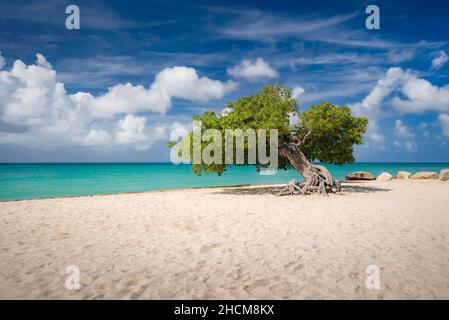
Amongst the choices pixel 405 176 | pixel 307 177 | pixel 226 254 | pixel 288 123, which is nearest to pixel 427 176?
pixel 405 176

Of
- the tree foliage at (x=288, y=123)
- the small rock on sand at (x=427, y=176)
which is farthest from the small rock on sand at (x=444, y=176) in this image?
the tree foliage at (x=288, y=123)

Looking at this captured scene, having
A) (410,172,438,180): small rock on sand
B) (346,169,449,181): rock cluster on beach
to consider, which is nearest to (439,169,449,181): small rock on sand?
(346,169,449,181): rock cluster on beach

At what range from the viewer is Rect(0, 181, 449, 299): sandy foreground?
5.24m

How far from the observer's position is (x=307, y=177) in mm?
20047

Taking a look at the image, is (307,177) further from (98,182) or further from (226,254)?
(98,182)

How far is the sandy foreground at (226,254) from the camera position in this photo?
5.24 m

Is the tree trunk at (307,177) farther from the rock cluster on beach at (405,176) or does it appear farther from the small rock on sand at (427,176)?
the small rock on sand at (427,176)

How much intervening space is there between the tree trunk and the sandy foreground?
646 centimetres

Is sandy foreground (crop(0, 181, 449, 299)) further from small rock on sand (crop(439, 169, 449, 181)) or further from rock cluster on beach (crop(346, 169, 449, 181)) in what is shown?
small rock on sand (crop(439, 169, 449, 181))
